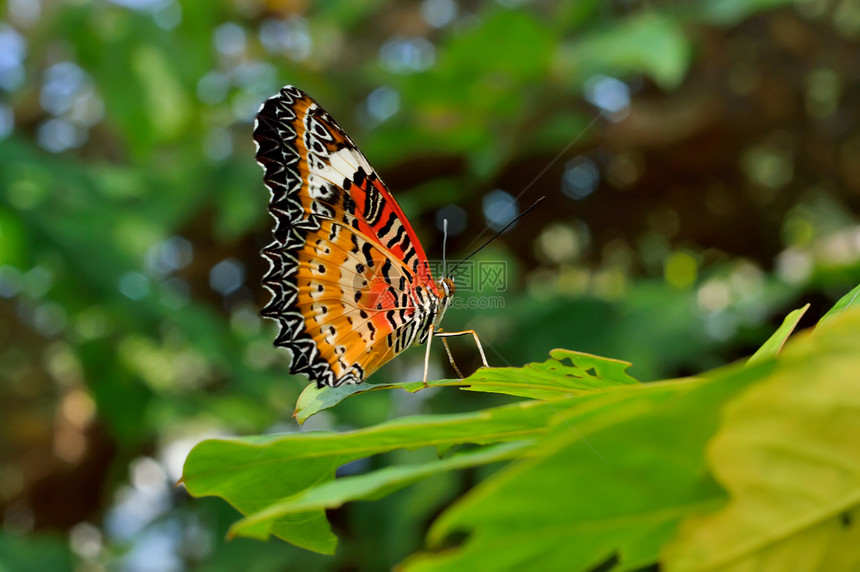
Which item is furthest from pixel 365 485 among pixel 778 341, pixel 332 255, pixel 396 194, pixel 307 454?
pixel 396 194

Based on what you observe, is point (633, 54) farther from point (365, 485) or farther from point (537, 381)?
point (365, 485)

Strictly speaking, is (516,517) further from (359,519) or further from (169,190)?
(169,190)

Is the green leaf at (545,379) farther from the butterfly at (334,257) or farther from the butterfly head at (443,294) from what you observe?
the butterfly head at (443,294)

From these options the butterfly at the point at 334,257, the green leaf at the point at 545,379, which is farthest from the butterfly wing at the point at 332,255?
the green leaf at the point at 545,379

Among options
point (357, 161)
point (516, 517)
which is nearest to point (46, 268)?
point (357, 161)

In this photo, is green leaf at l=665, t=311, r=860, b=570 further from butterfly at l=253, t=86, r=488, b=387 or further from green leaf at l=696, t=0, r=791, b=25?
green leaf at l=696, t=0, r=791, b=25

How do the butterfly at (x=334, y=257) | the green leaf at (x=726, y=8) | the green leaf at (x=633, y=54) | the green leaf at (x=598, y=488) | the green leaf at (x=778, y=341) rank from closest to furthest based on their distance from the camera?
the green leaf at (x=598, y=488)
the green leaf at (x=778, y=341)
the butterfly at (x=334, y=257)
the green leaf at (x=633, y=54)
the green leaf at (x=726, y=8)
